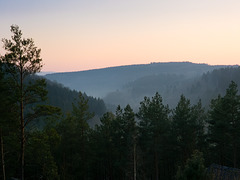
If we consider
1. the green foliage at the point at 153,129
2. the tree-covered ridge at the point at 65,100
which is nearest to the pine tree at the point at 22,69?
the green foliage at the point at 153,129

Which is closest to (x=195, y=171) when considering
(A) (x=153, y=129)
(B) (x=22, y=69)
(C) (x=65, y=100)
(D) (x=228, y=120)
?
(B) (x=22, y=69)

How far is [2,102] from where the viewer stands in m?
17.5

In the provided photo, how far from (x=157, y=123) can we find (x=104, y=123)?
757 centimetres

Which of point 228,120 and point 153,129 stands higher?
point 228,120

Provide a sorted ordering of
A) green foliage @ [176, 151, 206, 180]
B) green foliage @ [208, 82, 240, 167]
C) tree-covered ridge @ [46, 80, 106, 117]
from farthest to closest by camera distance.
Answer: tree-covered ridge @ [46, 80, 106, 117], green foliage @ [208, 82, 240, 167], green foliage @ [176, 151, 206, 180]

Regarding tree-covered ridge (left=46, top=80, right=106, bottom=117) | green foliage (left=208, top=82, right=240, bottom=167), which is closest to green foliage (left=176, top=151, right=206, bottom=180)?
green foliage (left=208, top=82, right=240, bottom=167)

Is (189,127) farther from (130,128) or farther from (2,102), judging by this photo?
(2,102)

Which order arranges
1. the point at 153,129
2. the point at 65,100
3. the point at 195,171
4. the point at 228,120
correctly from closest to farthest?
the point at 195,171, the point at 228,120, the point at 153,129, the point at 65,100

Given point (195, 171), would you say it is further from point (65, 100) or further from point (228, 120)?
point (65, 100)

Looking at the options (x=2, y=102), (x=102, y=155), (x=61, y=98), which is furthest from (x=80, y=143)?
(x=61, y=98)

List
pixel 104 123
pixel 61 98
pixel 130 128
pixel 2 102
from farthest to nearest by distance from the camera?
pixel 61 98 < pixel 104 123 < pixel 130 128 < pixel 2 102

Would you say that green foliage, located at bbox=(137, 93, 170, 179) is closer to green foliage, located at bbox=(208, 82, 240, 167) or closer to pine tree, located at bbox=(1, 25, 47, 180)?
green foliage, located at bbox=(208, 82, 240, 167)

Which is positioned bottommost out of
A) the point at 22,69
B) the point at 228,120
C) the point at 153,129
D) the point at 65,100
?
the point at 65,100

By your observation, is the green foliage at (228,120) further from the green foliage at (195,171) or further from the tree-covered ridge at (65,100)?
the tree-covered ridge at (65,100)
